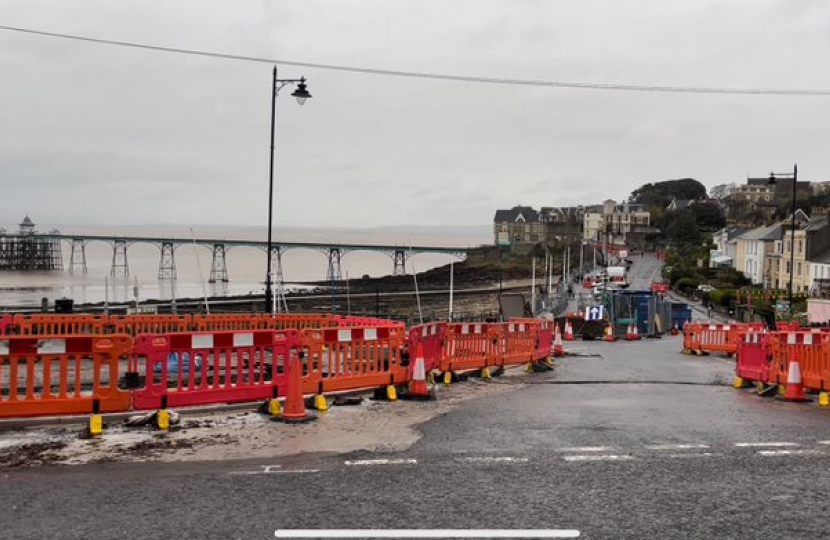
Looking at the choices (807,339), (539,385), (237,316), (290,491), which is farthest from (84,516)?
(237,316)

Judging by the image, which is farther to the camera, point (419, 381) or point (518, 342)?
point (518, 342)

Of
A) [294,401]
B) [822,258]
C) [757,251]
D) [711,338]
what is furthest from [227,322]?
[757,251]

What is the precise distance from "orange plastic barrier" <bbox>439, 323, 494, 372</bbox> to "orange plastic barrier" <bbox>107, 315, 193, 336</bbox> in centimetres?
776

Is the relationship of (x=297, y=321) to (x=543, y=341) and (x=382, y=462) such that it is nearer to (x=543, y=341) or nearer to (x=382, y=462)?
(x=543, y=341)

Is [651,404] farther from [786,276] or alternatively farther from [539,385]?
[786,276]

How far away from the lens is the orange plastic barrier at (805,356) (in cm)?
1223

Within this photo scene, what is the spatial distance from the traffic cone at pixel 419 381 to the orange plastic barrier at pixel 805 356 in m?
6.24

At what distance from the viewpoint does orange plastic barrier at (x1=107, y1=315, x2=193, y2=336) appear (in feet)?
61.6

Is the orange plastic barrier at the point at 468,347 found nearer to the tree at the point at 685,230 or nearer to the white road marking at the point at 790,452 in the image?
the white road marking at the point at 790,452

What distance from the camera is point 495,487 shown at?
6.43 m

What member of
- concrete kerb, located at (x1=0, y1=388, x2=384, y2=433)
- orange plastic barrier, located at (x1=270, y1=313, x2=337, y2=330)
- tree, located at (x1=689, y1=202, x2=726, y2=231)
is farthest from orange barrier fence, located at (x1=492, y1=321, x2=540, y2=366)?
tree, located at (x1=689, y1=202, x2=726, y2=231)

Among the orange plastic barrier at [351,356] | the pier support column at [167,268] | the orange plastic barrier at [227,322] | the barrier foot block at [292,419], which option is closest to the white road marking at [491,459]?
the barrier foot block at [292,419]

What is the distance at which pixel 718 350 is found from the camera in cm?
2520

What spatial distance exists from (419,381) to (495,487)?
201 inches
